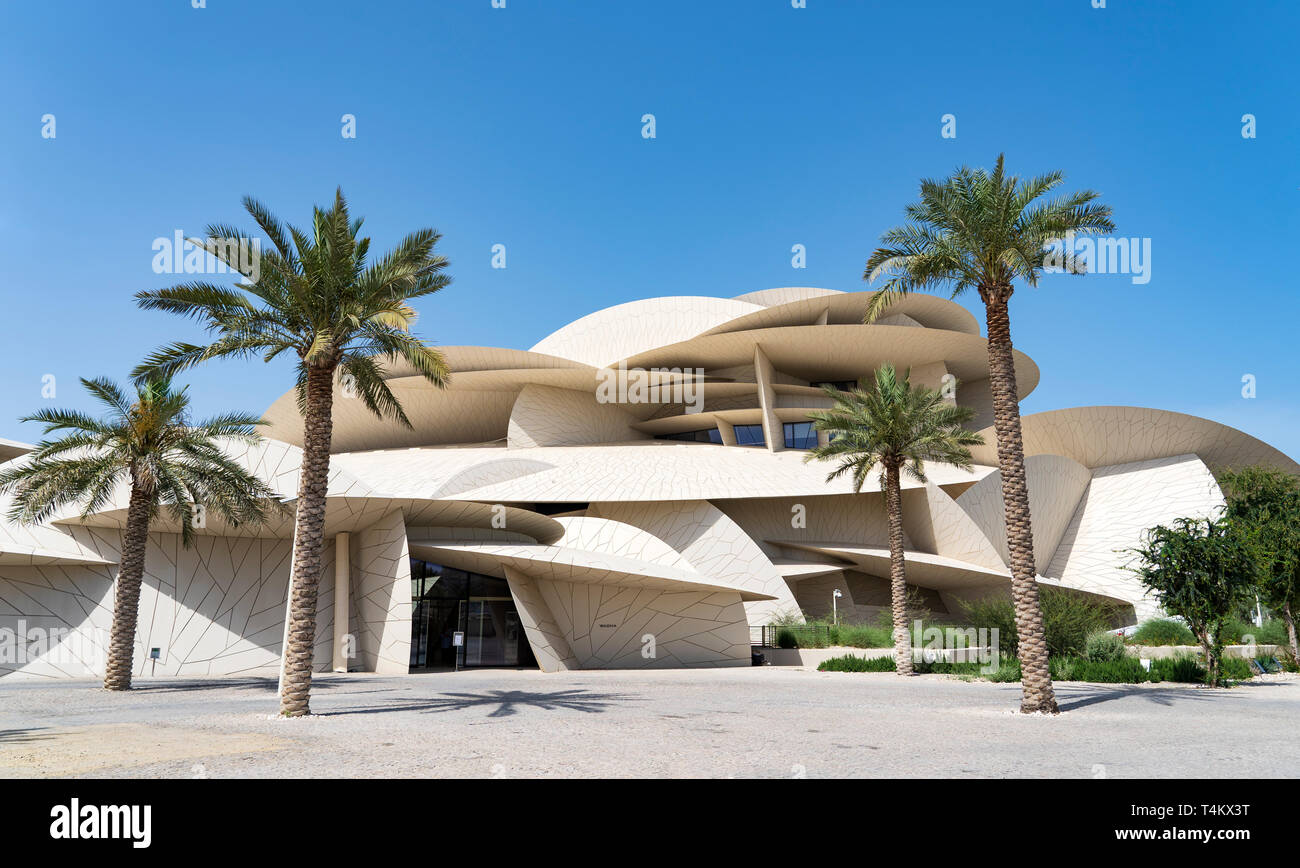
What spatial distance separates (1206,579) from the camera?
714 inches

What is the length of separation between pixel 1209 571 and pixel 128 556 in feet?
76.6

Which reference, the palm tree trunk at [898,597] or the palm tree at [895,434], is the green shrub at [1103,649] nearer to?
the palm tree trunk at [898,597]

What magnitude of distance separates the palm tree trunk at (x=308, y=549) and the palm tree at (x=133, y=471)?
6.81 meters

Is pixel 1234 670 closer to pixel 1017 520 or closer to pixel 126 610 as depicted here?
pixel 1017 520

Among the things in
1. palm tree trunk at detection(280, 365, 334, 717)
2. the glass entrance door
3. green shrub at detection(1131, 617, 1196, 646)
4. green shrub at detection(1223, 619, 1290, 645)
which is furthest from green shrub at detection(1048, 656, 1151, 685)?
palm tree trunk at detection(280, 365, 334, 717)

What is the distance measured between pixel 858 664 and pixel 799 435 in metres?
21.1

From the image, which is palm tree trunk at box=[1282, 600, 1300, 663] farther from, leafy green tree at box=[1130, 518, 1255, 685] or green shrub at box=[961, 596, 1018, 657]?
leafy green tree at box=[1130, 518, 1255, 685]

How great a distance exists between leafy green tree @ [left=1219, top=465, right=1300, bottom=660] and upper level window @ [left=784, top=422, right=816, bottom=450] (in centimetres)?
1999

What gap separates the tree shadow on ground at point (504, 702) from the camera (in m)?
12.8

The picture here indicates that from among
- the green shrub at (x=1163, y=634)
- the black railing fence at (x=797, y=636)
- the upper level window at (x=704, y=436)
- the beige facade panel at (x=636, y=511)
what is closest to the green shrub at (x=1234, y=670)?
the green shrub at (x=1163, y=634)

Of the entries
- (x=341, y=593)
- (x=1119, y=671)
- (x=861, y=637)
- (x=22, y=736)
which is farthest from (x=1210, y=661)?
(x=341, y=593)

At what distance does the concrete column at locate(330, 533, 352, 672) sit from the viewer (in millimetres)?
24359
